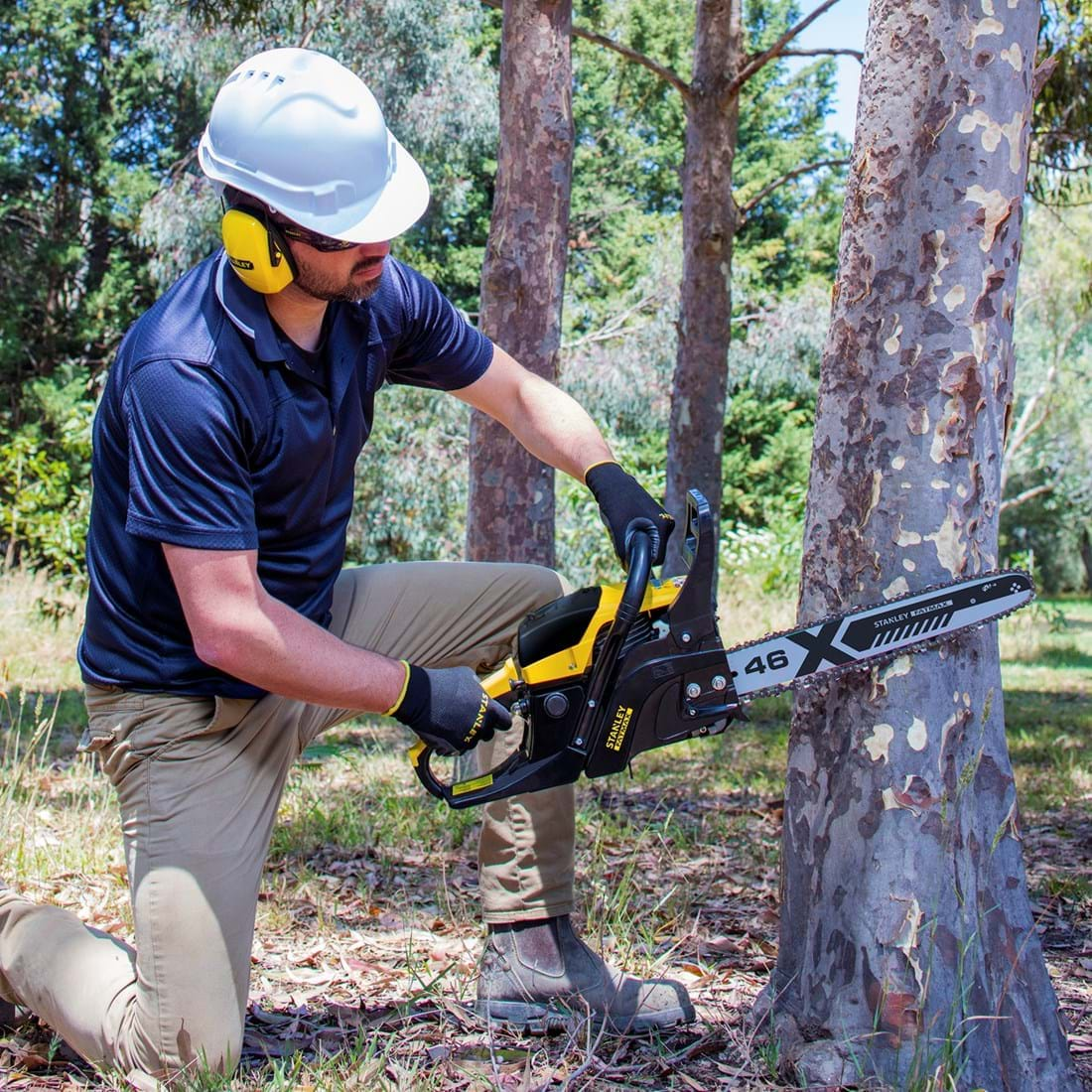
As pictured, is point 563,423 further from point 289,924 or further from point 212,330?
point 289,924

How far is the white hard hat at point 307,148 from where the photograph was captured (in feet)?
7.85

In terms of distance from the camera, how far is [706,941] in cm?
339

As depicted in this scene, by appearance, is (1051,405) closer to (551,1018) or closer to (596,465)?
(596,465)

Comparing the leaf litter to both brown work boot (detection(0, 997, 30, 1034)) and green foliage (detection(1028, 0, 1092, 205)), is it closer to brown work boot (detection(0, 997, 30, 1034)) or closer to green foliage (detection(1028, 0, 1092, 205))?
brown work boot (detection(0, 997, 30, 1034))

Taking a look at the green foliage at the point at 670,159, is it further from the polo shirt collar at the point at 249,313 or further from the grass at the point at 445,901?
the polo shirt collar at the point at 249,313

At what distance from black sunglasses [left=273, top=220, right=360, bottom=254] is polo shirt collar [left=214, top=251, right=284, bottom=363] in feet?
0.45

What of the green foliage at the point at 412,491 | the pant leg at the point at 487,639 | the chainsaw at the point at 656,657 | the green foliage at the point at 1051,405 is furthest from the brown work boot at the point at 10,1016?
the green foliage at the point at 1051,405

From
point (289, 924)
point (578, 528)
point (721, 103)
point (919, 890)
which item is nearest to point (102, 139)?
point (578, 528)

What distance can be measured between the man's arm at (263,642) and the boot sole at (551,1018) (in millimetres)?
848

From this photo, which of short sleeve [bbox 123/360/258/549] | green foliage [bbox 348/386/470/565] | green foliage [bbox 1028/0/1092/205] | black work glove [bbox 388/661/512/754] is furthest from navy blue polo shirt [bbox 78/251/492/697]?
green foliage [bbox 348/386/470/565]

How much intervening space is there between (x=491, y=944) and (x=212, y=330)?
1.54 meters

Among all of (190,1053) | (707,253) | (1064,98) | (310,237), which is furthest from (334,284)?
(1064,98)

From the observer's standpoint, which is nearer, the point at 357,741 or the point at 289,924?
the point at 289,924

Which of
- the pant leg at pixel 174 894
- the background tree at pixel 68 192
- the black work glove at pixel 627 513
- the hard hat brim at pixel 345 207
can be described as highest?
the background tree at pixel 68 192
